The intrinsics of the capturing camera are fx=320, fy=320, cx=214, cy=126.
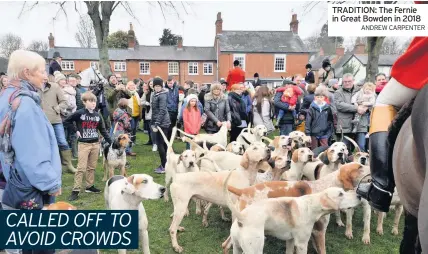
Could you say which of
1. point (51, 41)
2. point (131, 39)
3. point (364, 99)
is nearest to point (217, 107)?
point (364, 99)

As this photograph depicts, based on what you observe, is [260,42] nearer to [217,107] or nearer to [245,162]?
[217,107]

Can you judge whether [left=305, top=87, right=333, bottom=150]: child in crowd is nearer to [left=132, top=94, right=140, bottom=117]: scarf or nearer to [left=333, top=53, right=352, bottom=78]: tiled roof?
[left=132, top=94, right=140, bottom=117]: scarf

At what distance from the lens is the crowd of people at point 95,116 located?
236cm

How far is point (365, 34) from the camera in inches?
82.9

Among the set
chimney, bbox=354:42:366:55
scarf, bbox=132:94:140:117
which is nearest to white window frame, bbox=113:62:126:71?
chimney, bbox=354:42:366:55

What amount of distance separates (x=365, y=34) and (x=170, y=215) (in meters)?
4.31

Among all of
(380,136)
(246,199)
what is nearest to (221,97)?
(246,199)

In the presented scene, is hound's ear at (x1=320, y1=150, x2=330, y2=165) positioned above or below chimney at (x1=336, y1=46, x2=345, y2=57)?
below

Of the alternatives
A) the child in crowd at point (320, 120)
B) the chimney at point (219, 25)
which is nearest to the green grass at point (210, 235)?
the child in crowd at point (320, 120)

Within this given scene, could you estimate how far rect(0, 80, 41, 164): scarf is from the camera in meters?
2.34

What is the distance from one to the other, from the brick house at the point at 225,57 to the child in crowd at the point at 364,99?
3445 cm
